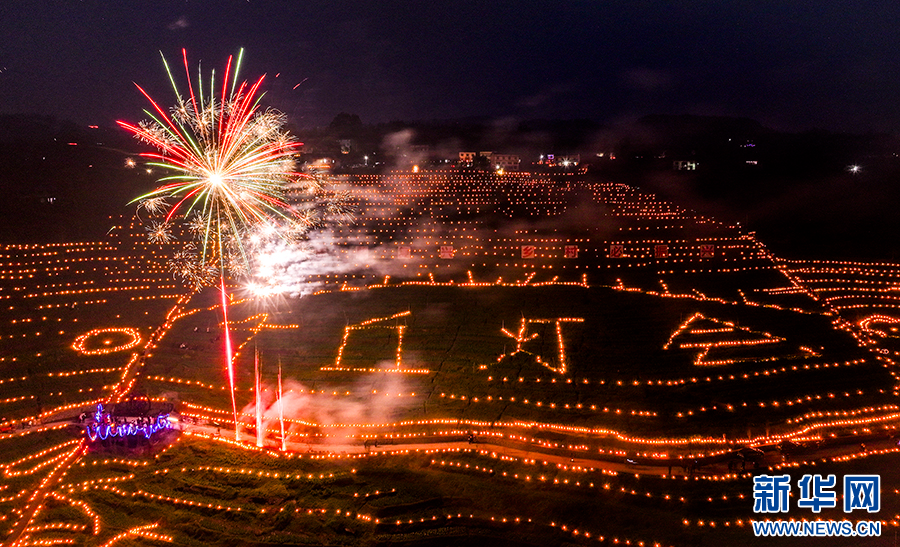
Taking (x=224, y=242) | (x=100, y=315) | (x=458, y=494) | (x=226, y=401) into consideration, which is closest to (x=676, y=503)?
(x=458, y=494)

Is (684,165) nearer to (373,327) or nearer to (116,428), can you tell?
(373,327)

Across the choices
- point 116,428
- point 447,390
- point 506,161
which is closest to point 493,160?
point 506,161

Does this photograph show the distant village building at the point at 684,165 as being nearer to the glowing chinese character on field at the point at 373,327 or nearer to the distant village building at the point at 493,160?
the distant village building at the point at 493,160

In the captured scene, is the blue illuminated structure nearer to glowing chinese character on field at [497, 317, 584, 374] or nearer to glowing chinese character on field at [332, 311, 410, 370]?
glowing chinese character on field at [332, 311, 410, 370]

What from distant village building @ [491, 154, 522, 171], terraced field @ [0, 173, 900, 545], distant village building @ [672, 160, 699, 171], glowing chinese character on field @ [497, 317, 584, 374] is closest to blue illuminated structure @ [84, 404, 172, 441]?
terraced field @ [0, 173, 900, 545]

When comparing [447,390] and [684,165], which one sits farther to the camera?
[684,165]

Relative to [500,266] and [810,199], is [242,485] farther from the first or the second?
[810,199]

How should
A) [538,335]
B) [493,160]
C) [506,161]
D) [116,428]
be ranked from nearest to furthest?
[116,428] < [538,335] < [506,161] < [493,160]

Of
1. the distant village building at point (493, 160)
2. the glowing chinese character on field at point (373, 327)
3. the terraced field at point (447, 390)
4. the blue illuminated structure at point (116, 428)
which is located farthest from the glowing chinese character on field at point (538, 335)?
the distant village building at point (493, 160)
